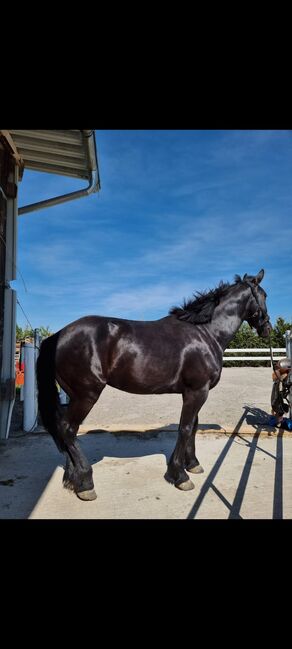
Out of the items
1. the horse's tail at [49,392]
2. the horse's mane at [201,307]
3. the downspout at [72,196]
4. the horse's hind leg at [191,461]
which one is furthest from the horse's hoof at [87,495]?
the downspout at [72,196]

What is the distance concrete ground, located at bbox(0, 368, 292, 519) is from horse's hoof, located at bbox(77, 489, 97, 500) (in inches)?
2.4

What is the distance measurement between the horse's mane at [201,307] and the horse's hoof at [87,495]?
76.0 inches

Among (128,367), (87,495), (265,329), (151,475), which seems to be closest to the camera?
(87,495)

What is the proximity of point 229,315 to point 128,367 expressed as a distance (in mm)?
1344

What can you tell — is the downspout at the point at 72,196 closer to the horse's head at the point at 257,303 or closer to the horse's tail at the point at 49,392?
the horse's head at the point at 257,303

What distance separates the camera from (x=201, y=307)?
4055mm

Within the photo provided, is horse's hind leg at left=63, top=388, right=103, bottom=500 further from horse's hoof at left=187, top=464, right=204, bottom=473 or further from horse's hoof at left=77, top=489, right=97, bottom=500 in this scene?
horse's hoof at left=187, top=464, right=204, bottom=473

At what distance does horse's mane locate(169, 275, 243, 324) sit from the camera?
13.0 ft

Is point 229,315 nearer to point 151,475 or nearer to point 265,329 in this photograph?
point 265,329

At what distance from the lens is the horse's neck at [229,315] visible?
4.02 m

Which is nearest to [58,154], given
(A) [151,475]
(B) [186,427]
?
(B) [186,427]

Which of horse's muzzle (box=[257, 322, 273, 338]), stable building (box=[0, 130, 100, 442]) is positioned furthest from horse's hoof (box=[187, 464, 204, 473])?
stable building (box=[0, 130, 100, 442])
